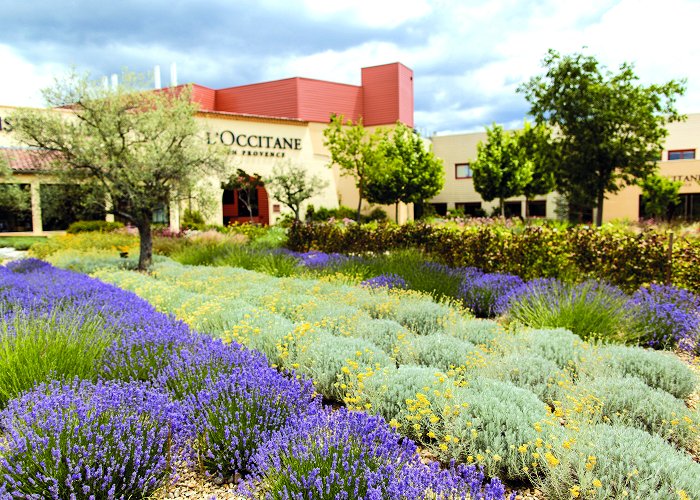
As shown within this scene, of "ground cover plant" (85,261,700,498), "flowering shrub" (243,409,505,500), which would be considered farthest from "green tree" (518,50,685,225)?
"flowering shrub" (243,409,505,500)

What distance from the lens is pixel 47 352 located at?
389cm

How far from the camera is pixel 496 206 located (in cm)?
3875

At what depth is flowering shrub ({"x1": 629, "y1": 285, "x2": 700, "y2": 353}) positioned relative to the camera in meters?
5.81

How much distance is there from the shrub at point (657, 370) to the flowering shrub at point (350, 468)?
2.41 metres

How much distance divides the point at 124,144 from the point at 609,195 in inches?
1204

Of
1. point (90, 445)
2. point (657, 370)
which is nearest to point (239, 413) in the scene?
point (90, 445)

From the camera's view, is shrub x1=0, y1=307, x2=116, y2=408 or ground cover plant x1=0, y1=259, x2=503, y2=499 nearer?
ground cover plant x1=0, y1=259, x2=503, y2=499

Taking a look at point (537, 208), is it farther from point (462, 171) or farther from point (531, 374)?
point (531, 374)

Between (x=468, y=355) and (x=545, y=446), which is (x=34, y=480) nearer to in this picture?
(x=545, y=446)

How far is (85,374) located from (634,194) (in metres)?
35.6

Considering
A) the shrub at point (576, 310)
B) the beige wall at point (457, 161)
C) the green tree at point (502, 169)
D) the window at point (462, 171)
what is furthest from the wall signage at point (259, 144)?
the shrub at point (576, 310)

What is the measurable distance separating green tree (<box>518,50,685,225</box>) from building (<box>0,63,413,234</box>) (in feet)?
59.3

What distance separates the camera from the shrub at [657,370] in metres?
4.17

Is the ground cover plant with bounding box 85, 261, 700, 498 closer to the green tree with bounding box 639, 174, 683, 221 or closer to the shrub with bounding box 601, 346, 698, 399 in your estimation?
the shrub with bounding box 601, 346, 698, 399
